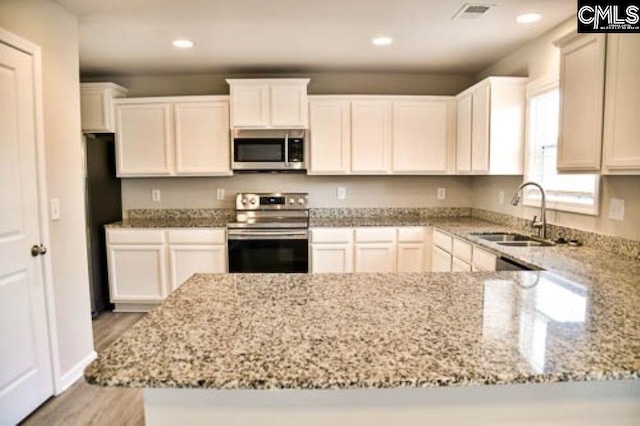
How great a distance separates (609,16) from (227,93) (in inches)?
129

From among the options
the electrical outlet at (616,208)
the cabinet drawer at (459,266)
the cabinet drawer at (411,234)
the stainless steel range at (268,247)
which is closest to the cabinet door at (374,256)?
the cabinet drawer at (411,234)

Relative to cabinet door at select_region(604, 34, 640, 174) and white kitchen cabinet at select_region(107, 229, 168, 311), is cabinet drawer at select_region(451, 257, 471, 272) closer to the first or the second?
cabinet door at select_region(604, 34, 640, 174)

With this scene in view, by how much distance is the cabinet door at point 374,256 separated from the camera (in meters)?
3.84

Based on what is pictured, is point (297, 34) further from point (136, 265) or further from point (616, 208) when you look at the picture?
point (136, 265)

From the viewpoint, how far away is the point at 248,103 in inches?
154

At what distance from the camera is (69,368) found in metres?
2.61

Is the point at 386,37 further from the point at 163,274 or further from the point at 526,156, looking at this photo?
the point at 163,274

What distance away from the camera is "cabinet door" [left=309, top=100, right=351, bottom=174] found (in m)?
4.02

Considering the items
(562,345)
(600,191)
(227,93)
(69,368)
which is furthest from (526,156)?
(69,368)

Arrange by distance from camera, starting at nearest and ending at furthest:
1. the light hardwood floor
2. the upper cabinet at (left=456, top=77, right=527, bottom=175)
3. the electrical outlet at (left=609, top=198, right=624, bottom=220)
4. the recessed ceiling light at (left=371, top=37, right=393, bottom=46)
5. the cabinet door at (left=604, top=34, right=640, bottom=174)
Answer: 1. the cabinet door at (left=604, top=34, right=640, bottom=174)
2. the light hardwood floor
3. the electrical outlet at (left=609, top=198, right=624, bottom=220)
4. the recessed ceiling light at (left=371, top=37, right=393, bottom=46)
5. the upper cabinet at (left=456, top=77, right=527, bottom=175)

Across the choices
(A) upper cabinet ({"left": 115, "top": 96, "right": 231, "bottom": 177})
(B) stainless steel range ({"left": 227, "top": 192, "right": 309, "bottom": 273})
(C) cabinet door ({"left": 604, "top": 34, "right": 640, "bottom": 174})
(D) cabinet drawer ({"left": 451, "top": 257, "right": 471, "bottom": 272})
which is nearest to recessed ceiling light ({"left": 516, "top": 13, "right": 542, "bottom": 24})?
(C) cabinet door ({"left": 604, "top": 34, "right": 640, "bottom": 174})

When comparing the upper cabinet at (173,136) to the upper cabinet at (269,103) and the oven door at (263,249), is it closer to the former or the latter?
the upper cabinet at (269,103)

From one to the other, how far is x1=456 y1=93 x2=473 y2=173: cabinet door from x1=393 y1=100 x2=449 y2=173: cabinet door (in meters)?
0.13

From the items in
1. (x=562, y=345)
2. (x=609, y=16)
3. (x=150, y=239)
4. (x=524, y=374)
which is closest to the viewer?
(x=524, y=374)
